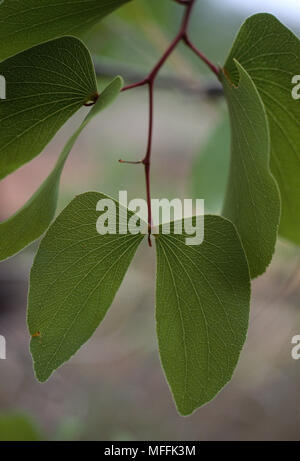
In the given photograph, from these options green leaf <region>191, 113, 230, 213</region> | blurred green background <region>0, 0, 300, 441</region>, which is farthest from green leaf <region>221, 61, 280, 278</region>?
blurred green background <region>0, 0, 300, 441</region>

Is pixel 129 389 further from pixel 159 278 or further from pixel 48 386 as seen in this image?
pixel 159 278

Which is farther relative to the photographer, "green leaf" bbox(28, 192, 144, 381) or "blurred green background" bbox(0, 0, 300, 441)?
"blurred green background" bbox(0, 0, 300, 441)

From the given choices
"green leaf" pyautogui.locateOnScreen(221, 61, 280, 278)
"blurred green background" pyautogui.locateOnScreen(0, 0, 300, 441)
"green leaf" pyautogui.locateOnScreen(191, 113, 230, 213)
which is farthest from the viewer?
"blurred green background" pyautogui.locateOnScreen(0, 0, 300, 441)

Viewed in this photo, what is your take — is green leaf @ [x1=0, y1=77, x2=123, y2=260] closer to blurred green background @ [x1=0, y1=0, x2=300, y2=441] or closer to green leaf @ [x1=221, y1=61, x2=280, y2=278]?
green leaf @ [x1=221, y1=61, x2=280, y2=278]

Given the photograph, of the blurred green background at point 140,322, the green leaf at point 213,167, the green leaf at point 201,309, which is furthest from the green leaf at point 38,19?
the blurred green background at point 140,322

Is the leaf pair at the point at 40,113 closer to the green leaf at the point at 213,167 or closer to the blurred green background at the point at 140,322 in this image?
the green leaf at the point at 213,167

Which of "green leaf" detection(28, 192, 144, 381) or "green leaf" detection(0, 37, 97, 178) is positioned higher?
"green leaf" detection(0, 37, 97, 178)
